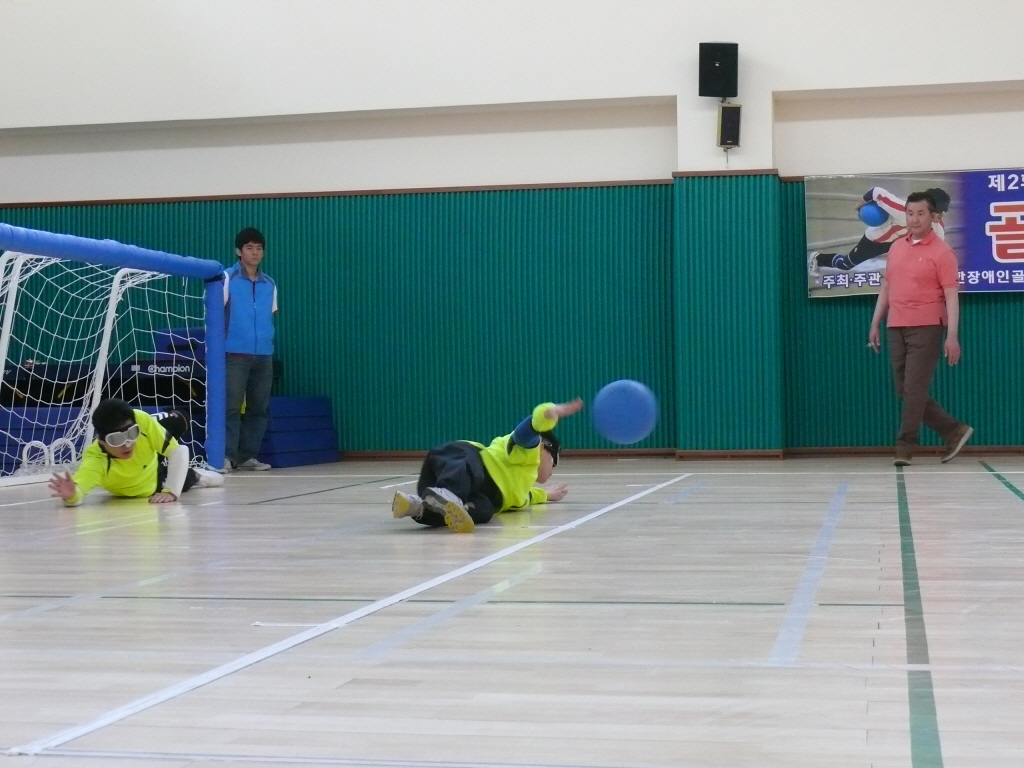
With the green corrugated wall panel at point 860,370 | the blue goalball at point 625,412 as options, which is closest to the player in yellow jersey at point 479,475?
the blue goalball at point 625,412

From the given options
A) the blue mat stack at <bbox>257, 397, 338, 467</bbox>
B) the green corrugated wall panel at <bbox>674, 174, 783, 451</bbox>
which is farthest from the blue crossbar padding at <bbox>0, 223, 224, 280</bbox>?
the green corrugated wall panel at <bbox>674, 174, 783, 451</bbox>

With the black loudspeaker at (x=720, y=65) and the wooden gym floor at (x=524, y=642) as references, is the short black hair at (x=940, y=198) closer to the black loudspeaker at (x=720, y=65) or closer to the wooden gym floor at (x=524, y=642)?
the black loudspeaker at (x=720, y=65)

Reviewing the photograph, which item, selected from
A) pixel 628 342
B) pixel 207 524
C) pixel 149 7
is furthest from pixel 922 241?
pixel 149 7

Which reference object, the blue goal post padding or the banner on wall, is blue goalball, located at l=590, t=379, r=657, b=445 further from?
the banner on wall

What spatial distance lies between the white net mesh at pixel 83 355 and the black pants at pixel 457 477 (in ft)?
15.0

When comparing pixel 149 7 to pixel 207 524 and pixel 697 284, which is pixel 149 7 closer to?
pixel 697 284

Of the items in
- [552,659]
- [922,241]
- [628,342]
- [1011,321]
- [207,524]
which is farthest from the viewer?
[628,342]

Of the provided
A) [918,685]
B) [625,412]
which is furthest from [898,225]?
[918,685]

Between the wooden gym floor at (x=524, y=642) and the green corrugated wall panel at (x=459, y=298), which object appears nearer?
the wooden gym floor at (x=524, y=642)

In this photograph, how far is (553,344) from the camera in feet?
40.3

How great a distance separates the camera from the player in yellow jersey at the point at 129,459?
689 centimetres

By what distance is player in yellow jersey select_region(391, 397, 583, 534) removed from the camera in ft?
18.1

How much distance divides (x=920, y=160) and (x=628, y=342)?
305 centimetres

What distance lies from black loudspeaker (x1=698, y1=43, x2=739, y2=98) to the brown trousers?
266 cm
